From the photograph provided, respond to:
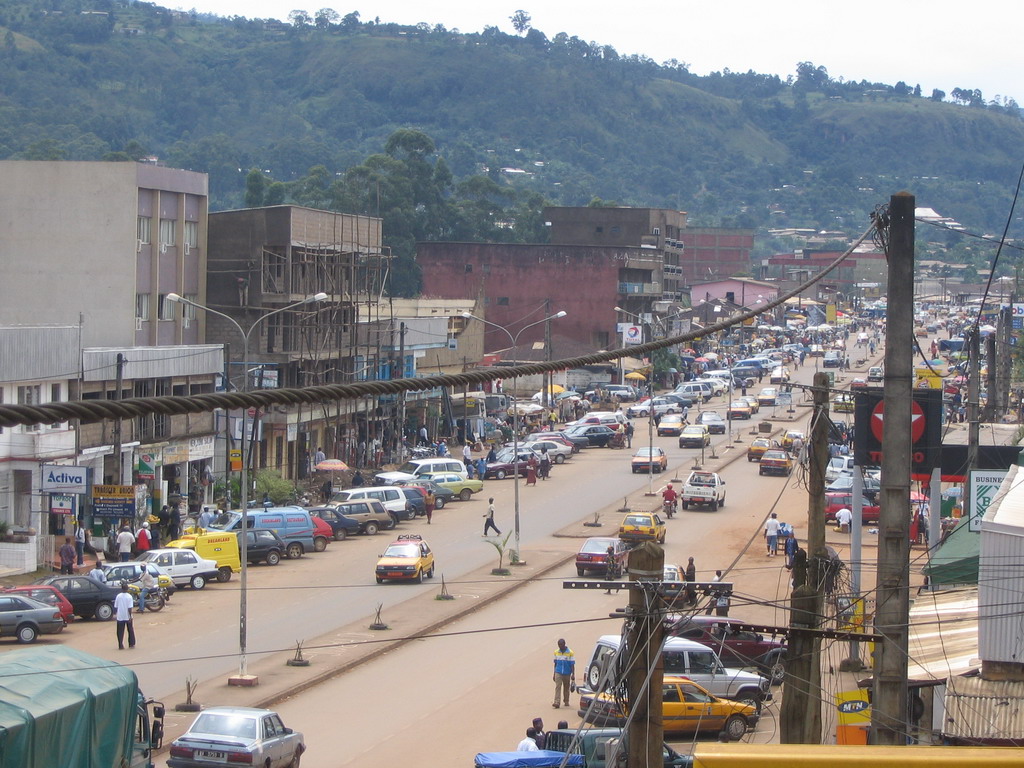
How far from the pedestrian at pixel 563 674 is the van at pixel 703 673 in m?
0.42

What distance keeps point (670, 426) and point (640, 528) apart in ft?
91.1

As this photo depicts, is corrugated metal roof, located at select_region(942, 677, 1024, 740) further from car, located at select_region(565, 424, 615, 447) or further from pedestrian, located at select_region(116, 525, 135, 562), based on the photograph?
car, located at select_region(565, 424, 615, 447)

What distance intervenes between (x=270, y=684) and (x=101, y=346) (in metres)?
24.6

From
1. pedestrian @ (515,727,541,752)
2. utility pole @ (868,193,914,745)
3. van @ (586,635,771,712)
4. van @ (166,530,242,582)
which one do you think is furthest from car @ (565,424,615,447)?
utility pole @ (868,193,914,745)

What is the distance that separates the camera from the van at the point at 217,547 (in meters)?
34.2

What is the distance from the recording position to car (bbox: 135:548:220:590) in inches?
1282

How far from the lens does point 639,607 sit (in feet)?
35.3

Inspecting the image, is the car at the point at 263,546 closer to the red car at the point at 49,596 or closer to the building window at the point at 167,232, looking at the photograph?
the red car at the point at 49,596

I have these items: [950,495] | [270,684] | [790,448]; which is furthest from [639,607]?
[790,448]

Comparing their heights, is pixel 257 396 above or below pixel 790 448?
above

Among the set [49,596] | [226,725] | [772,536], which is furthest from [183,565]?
[772,536]

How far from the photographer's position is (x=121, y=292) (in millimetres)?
46375

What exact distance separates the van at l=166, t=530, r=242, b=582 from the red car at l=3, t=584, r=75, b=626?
572cm

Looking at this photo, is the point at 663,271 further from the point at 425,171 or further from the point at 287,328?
the point at 287,328
